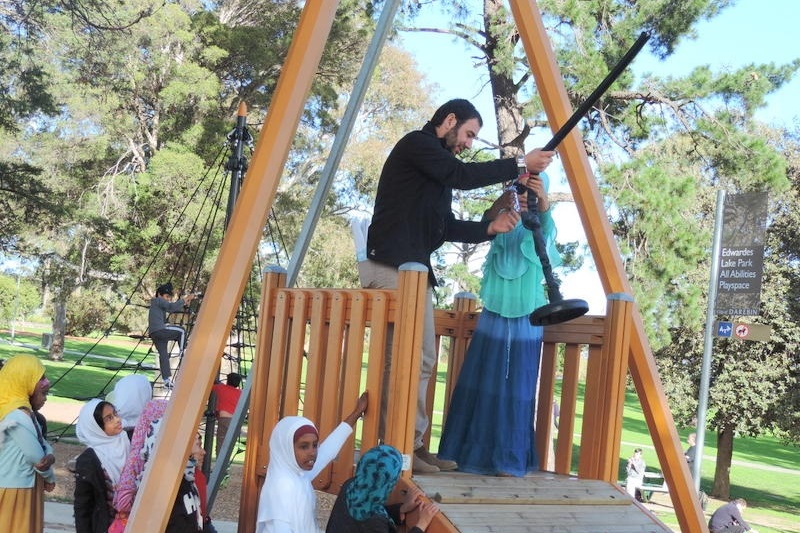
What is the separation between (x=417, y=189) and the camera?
4590 millimetres

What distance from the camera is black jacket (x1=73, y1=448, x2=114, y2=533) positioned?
15.0ft

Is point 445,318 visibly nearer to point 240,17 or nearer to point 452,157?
point 452,157

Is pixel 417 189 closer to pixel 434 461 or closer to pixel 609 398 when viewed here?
pixel 434 461

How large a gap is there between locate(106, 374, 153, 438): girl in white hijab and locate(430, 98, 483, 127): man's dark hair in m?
2.25

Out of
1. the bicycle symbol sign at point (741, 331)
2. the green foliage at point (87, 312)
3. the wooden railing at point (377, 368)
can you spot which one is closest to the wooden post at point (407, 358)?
the wooden railing at point (377, 368)

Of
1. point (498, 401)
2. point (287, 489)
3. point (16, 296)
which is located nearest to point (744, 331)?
point (498, 401)

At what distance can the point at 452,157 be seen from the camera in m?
4.52

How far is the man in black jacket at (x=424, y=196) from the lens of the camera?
14.7 ft

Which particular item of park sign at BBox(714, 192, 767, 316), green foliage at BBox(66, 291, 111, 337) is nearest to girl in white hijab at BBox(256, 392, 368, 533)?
park sign at BBox(714, 192, 767, 316)

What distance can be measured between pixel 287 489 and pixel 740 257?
12302mm

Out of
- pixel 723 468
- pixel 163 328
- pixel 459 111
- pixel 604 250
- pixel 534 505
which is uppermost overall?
pixel 459 111

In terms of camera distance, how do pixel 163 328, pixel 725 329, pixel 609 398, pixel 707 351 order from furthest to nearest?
pixel 725 329, pixel 707 351, pixel 163 328, pixel 609 398

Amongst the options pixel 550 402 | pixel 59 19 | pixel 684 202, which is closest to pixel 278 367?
pixel 550 402

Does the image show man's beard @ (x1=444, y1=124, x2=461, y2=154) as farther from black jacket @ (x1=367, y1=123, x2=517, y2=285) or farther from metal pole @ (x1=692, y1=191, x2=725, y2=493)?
metal pole @ (x1=692, y1=191, x2=725, y2=493)
